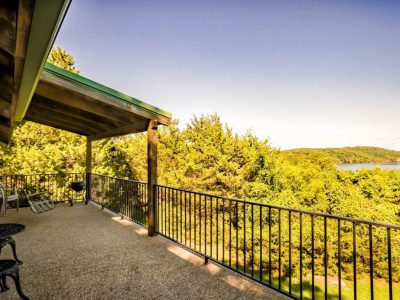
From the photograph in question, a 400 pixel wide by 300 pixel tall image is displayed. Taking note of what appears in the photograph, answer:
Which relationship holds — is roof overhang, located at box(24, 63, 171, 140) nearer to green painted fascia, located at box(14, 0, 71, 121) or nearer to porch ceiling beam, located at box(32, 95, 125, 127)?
porch ceiling beam, located at box(32, 95, 125, 127)

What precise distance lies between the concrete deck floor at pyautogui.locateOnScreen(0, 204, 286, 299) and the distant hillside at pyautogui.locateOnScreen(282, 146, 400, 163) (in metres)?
18.6

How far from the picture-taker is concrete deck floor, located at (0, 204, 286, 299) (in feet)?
7.58

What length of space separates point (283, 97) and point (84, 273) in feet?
52.4

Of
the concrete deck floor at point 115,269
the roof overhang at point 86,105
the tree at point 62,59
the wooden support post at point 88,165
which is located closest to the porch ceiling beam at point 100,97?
the roof overhang at point 86,105

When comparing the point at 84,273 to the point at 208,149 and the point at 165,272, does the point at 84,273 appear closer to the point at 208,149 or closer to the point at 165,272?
the point at 165,272

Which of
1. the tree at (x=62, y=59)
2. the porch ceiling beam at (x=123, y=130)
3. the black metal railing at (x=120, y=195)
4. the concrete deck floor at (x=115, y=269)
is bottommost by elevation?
the concrete deck floor at (x=115, y=269)

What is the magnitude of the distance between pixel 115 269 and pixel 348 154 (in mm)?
25733

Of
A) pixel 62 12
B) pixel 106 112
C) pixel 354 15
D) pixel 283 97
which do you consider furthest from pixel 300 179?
pixel 62 12

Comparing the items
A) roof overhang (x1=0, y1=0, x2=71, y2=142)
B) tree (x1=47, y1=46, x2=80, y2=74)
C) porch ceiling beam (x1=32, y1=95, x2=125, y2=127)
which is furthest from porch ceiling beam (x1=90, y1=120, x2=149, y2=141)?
tree (x1=47, y1=46, x2=80, y2=74)

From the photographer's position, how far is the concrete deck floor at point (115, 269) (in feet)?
7.58

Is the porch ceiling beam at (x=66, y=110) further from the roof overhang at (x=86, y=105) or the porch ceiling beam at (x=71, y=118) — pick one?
the porch ceiling beam at (x=71, y=118)

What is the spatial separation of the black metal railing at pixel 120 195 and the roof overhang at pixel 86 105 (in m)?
1.22

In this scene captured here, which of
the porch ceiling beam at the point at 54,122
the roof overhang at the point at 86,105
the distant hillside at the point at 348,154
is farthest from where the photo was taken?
the distant hillside at the point at 348,154

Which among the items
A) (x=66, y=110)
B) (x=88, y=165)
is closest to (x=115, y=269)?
(x=66, y=110)
